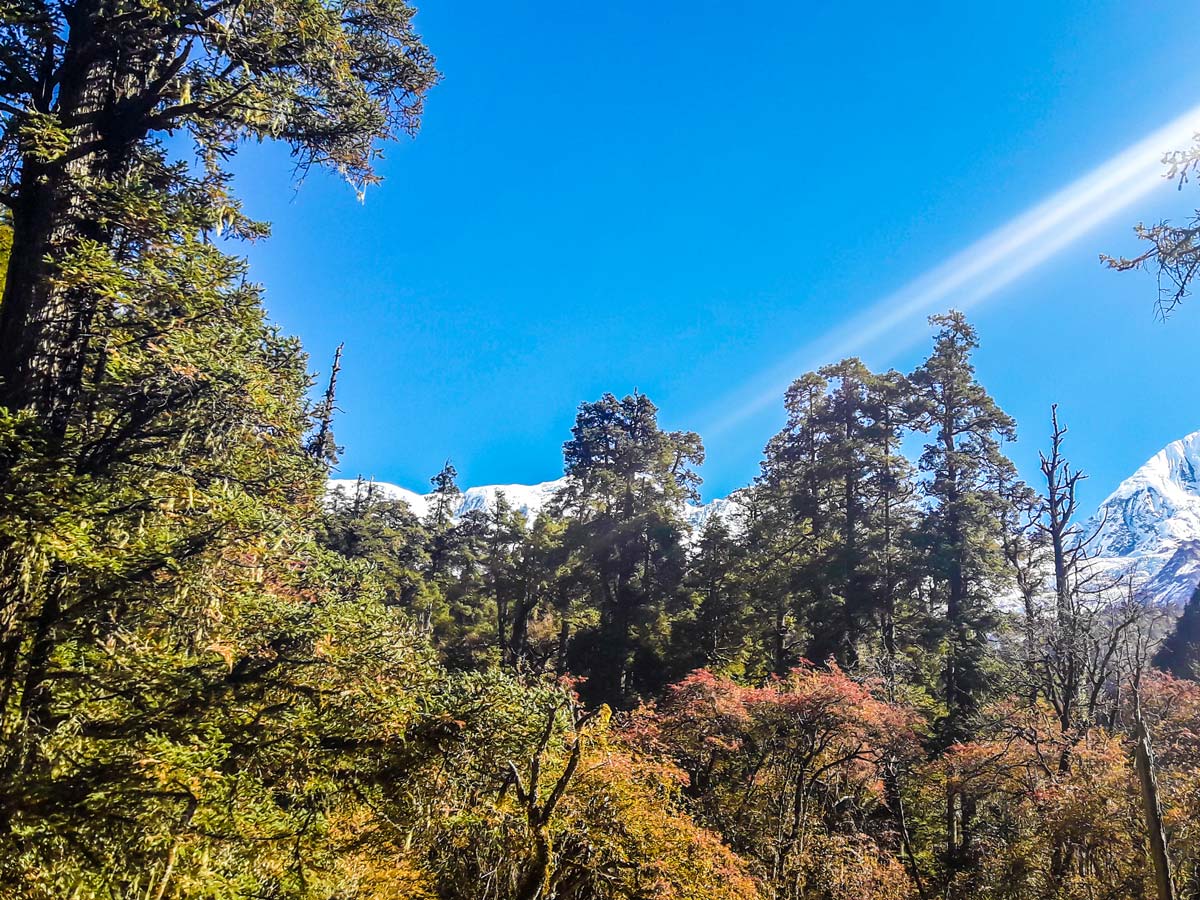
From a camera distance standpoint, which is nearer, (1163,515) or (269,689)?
(269,689)

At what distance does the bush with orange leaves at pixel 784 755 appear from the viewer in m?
12.4

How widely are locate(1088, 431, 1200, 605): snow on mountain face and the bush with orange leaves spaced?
96765 millimetres

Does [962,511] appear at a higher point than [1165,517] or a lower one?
lower

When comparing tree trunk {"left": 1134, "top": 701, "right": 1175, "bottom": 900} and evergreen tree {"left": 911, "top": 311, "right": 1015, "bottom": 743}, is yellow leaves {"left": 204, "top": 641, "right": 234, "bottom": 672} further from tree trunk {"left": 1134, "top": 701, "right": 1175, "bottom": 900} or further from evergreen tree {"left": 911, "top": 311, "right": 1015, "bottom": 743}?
evergreen tree {"left": 911, "top": 311, "right": 1015, "bottom": 743}

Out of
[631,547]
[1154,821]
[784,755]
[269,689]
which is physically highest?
[631,547]

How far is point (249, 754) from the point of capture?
22.5ft

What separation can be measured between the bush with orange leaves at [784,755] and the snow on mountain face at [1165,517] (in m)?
96.8

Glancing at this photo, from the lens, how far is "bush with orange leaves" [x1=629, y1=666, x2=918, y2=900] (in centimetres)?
1238

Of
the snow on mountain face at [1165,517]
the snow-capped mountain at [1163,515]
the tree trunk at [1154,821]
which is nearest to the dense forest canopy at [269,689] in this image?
the tree trunk at [1154,821]

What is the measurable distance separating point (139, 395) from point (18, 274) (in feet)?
4.84

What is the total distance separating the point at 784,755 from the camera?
1402cm

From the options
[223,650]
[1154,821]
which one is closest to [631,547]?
[1154,821]

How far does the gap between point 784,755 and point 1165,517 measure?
17168 cm

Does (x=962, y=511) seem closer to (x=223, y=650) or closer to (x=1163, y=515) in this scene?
(x=223, y=650)
